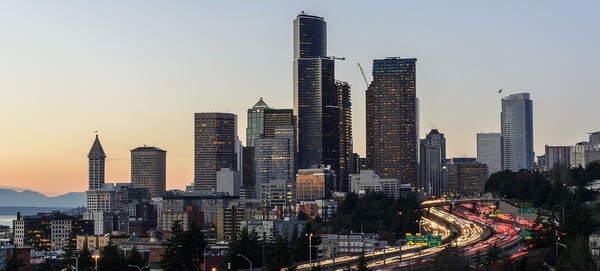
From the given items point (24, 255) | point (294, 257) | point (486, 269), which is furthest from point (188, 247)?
point (24, 255)

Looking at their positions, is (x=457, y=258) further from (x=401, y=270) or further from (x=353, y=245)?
(x=353, y=245)

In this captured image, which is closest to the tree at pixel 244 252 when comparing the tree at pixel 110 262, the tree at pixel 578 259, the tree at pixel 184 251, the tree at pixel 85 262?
the tree at pixel 184 251

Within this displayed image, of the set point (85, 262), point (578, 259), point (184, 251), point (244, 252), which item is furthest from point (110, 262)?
point (578, 259)

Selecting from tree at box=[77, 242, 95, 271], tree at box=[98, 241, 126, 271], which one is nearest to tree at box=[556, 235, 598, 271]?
tree at box=[98, 241, 126, 271]

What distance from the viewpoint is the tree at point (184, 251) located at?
12700cm

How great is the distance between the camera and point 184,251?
12975cm

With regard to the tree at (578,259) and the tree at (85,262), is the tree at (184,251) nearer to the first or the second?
the tree at (85,262)

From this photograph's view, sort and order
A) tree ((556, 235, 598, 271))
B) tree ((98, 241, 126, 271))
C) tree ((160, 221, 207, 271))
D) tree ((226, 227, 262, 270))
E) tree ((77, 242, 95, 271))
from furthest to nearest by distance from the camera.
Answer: tree ((226, 227, 262, 270)) → tree ((98, 241, 126, 271)) → tree ((160, 221, 207, 271)) → tree ((77, 242, 95, 271)) → tree ((556, 235, 598, 271))

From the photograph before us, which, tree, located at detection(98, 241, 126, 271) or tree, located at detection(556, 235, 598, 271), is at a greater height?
tree, located at detection(556, 235, 598, 271)

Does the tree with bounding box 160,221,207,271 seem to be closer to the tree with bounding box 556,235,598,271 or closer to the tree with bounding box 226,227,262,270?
the tree with bounding box 226,227,262,270

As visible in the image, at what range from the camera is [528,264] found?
10988cm

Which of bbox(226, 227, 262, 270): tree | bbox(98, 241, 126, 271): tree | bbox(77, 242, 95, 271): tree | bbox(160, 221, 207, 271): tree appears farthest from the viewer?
bbox(226, 227, 262, 270): tree

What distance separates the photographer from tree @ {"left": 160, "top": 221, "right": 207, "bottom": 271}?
417 ft

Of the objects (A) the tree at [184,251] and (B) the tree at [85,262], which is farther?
(A) the tree at [184,251]
